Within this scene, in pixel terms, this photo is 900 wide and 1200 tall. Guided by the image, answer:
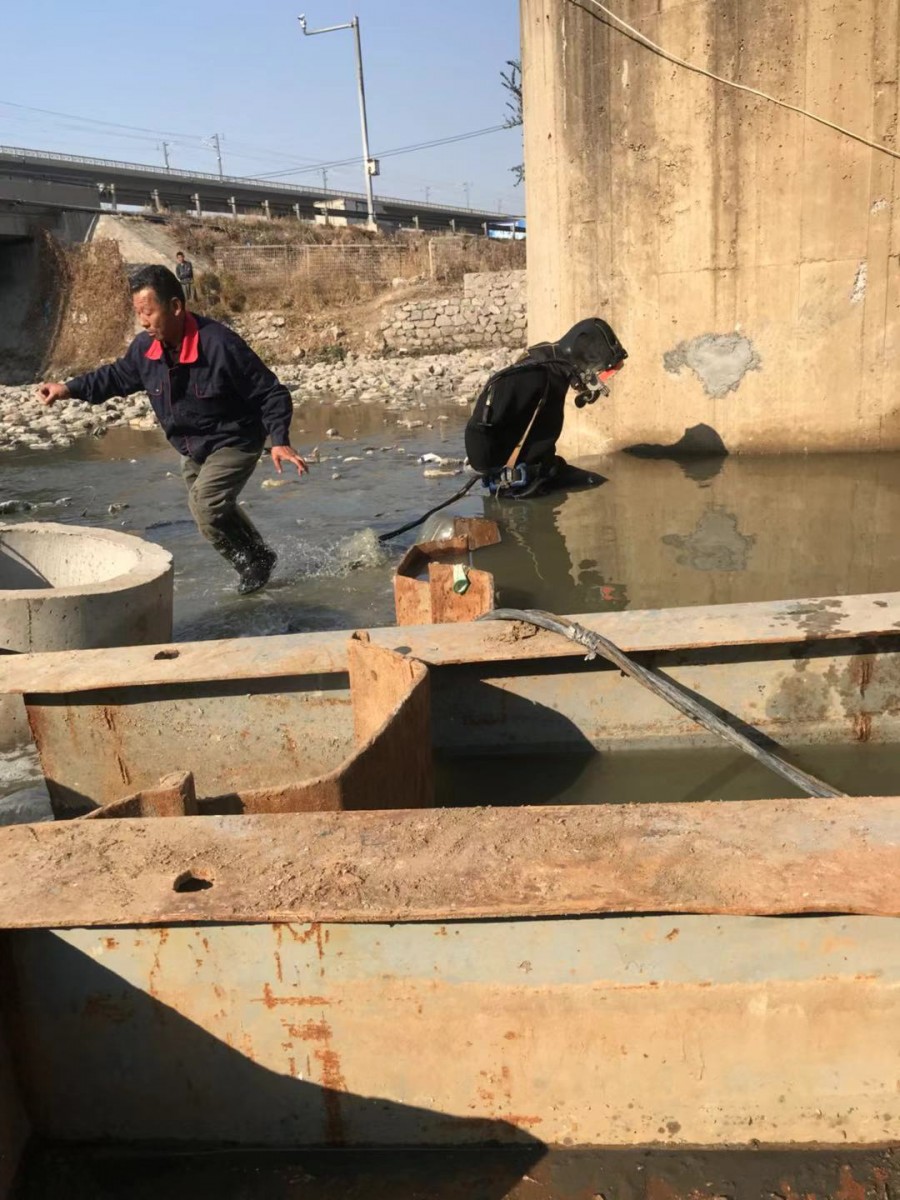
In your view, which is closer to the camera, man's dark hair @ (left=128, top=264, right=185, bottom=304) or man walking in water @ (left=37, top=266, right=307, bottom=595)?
man's dark hair @ (left=128, top=264, right=185, bottom=304)

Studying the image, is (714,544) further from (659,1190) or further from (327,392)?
(327,392)

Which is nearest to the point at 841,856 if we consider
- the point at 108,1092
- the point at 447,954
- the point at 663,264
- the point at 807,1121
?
the point at 807,1121

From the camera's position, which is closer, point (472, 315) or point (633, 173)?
point (633, 173)

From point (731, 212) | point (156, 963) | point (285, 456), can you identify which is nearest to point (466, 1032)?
point (156, 963)

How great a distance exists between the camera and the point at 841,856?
2.03 metres

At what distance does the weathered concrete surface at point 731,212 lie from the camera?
7941 millimetres

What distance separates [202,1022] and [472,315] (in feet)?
91.5

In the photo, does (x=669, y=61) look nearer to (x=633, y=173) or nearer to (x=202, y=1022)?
(x=633, y=173)

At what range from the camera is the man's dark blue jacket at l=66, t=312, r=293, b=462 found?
17.6 feet

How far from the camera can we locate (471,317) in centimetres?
2836

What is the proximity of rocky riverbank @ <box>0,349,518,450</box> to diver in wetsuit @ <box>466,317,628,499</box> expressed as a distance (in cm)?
918

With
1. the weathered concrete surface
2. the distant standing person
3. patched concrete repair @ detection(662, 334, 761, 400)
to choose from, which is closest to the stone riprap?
the distant standing person

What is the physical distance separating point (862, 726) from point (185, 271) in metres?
27.3

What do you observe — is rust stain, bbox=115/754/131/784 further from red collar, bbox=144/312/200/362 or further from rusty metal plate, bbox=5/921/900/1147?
red collar, bbox=144/312/200/362
